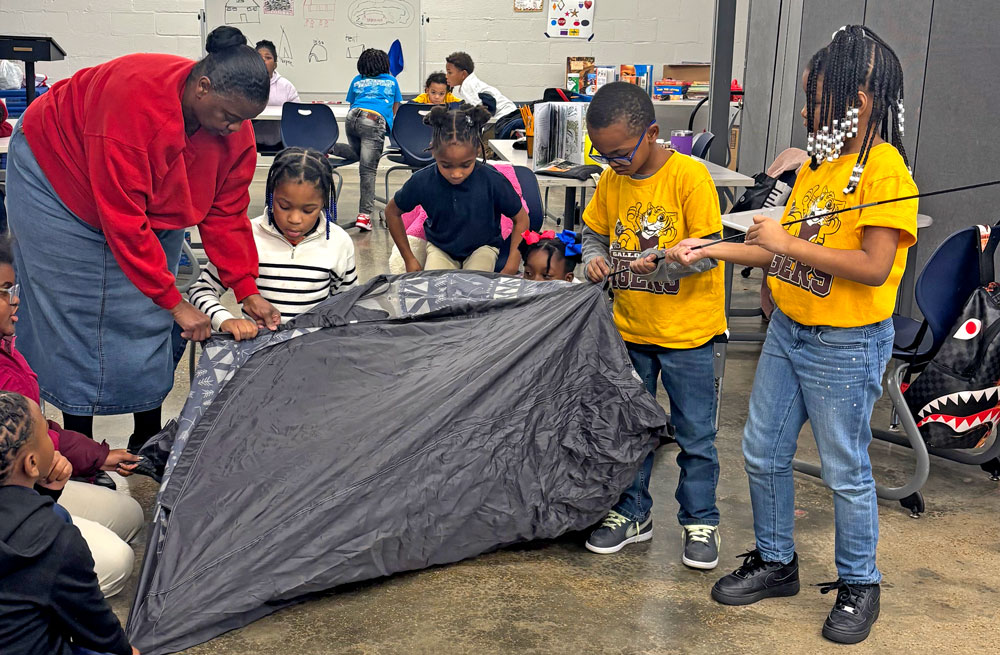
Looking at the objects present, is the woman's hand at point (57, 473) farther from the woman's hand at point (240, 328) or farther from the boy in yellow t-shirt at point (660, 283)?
the boy in yellow t-shirt at point (660, 283)

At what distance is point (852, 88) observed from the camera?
5.63 feet

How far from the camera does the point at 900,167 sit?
1706 millimetres

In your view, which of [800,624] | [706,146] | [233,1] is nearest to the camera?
[800,624]

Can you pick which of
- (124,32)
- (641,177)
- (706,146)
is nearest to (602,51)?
(124,32)

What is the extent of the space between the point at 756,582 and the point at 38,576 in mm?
1415

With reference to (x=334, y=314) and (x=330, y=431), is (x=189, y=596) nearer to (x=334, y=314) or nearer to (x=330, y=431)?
(x=330, y=431)

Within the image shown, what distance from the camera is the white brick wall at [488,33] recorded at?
8.96m

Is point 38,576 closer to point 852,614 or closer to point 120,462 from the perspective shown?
point 120,462

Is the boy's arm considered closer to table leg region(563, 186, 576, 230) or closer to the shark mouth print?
the shark mouth print

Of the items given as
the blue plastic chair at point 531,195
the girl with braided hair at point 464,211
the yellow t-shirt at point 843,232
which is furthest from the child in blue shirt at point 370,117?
the yellow t-shirt at point 843,232

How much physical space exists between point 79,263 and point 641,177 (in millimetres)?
1303

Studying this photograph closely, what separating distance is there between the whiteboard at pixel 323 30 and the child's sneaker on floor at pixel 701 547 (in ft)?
24.5

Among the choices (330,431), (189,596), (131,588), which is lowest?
(131,588)

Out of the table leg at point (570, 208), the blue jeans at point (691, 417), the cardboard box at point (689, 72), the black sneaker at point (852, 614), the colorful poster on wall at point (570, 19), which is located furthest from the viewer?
the colorful poster on wall at point (570, 19)
